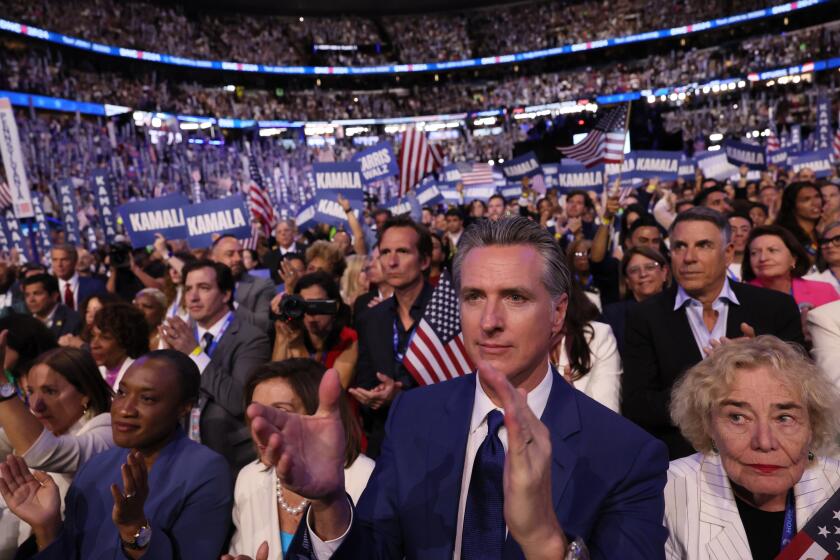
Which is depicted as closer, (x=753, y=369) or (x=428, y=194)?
(x=753, y=369)

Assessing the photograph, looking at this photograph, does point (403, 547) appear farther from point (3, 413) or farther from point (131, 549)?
point (3, 413)

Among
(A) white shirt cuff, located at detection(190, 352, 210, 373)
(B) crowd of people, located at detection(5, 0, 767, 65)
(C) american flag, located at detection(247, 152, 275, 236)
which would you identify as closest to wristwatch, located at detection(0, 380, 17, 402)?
(A) white shirt cuff, located at detection(190, 352, 210, 373)

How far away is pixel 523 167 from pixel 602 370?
11850 mm

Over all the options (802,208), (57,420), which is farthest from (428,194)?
(57,420)

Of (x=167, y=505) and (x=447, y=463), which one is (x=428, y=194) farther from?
(x=447, y=463)

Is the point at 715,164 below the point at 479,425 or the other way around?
the other way around

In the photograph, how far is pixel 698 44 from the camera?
44.7 m

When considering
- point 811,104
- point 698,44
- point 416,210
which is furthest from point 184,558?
point 698,44

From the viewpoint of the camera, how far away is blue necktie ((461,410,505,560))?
179cm

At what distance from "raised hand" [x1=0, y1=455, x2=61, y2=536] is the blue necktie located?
1718 mm

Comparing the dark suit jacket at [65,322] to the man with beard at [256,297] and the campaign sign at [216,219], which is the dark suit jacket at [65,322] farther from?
the campaign sign at [216,219]

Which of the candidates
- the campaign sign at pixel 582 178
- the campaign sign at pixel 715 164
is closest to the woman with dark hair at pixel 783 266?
the campaign sign at pixel 582 178

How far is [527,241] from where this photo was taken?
1.98m

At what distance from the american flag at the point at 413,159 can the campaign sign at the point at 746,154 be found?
5.41m
